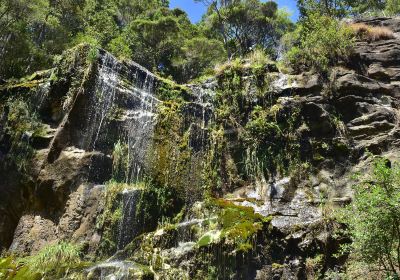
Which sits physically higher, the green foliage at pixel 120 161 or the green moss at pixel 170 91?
the green moss at pixel 170 91

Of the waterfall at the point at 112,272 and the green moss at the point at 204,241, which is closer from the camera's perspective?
the waterfall at the point at 112,272

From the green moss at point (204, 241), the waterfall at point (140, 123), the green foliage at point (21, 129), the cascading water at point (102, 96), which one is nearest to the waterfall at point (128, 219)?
the waterfall at point (140, 123)

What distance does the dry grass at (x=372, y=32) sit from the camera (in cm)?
1473

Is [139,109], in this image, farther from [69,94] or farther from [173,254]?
[173,254]

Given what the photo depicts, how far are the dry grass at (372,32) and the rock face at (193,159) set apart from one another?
461 millimetres

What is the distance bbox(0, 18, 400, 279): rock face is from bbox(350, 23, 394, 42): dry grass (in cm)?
46

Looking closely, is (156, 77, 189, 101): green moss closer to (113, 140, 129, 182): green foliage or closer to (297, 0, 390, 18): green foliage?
(113, 140, 129, 182): green foliage

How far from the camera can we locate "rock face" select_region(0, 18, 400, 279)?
30.2 ft

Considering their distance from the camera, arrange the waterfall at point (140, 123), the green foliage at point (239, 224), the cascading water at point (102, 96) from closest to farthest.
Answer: the green foliage at point (239, 224)
the waterfall at point (140, 123)
the cascading water at point (102, 96)

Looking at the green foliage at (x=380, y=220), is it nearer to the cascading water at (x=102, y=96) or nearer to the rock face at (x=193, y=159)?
the rock face at (x=193, y=159)

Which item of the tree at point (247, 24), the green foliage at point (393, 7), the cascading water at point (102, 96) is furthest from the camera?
the tree at point (247, 24)

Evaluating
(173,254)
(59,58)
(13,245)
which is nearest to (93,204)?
(13,245)

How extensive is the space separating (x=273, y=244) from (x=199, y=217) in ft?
7.18

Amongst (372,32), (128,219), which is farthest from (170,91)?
(372,32)
